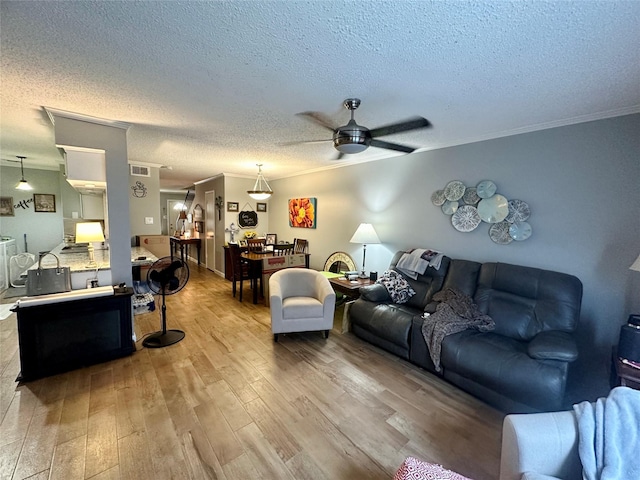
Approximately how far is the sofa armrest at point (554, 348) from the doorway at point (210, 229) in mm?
6393

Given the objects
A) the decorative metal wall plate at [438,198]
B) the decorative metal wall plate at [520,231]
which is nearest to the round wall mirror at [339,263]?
the decorative metal wall plate at [438,198]

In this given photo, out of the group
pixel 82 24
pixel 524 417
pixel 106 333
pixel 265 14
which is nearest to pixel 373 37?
pixel 265 14

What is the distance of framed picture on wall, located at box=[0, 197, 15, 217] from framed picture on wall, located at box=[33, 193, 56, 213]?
1.04 feet

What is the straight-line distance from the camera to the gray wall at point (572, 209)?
2254 millimetres

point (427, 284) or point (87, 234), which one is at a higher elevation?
point (87, 234)

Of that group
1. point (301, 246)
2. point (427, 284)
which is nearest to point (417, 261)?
point (427, 284)

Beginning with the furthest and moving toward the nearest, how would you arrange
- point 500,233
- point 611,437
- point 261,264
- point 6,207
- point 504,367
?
point 6,207
point 261,264
point 500,233
point 504,367
point 611,437

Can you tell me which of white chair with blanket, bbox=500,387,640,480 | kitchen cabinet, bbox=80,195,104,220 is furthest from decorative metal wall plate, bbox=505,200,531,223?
kitchen cabinet, bbox=80,195,104,220

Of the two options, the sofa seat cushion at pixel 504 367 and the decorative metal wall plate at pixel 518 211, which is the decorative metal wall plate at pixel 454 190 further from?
the sofa seat cushion at pixel 504 367

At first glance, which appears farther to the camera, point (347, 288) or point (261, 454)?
point (347, 288)

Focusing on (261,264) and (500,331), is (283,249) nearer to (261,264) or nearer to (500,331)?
(261,264)

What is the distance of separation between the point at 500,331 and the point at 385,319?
1.07m

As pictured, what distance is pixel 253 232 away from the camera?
6.55 meters

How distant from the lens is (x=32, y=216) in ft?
17.8
